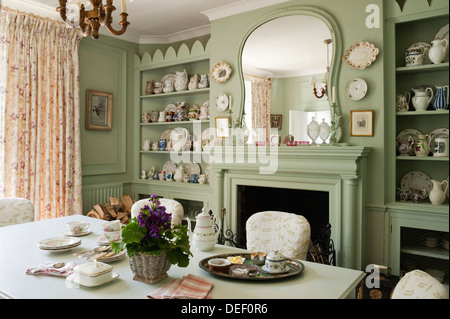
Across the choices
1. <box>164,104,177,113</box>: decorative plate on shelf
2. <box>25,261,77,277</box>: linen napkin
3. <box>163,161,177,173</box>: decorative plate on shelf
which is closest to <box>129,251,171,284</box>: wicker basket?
<box>25,261,77,277</box>: linen napkin

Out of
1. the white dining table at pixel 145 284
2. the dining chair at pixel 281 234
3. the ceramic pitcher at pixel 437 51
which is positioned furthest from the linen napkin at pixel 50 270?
the ceramic pitcher at pixel 437 51

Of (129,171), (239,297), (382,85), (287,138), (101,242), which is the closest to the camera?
(239,297)

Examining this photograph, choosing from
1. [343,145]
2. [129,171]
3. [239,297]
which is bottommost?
[239,297]

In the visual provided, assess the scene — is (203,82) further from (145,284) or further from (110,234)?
(145,284)

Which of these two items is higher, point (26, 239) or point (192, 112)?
point (192, 112)

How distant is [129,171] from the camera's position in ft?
14.1

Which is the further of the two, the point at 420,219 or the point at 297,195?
the point at 297,195

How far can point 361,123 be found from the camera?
8.73 ft

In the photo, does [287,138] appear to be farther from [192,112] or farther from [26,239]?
[26,239]

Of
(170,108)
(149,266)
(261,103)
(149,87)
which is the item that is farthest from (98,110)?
(149,266)

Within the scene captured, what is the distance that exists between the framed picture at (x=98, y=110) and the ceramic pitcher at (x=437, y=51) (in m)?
3.26

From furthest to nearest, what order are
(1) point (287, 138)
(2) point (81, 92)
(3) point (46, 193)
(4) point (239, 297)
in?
1. (2) point (81, 92)
2. (3) point (46, 193)
3. (1) point (287, 138)
4. (4) point (239, 297)

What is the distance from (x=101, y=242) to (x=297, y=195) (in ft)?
5.86

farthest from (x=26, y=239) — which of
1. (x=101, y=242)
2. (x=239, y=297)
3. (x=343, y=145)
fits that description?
(x=343, y=145)
